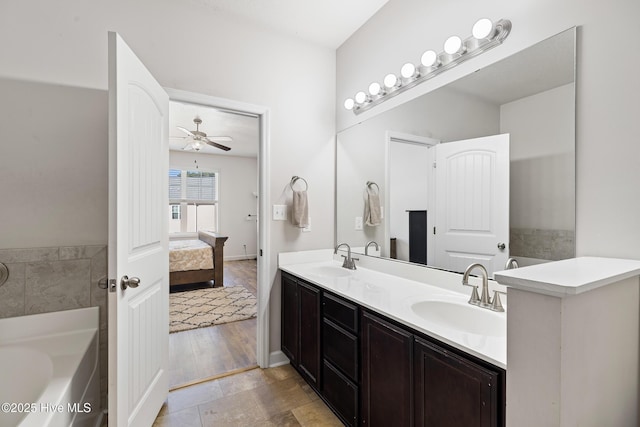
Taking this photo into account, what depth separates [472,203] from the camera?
1562mm

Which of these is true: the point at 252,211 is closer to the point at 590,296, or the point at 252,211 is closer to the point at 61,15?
the point at 61,15

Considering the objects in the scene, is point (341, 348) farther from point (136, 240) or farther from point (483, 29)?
point (483, 29)

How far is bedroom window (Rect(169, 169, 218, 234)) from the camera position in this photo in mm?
6480

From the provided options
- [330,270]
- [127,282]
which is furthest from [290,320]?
[127,282]

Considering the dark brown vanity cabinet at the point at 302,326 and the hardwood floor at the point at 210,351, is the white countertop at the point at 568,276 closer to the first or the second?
the dark brown vanity cabinet at the point at 302,326

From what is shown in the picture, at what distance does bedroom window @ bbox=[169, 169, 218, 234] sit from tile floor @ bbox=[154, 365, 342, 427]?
507 cm

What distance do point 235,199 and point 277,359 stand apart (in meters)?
5.18

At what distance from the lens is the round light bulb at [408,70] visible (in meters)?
1.86

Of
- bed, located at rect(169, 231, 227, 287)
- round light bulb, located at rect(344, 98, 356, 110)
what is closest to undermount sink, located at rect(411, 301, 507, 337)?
round light bulb, located at rect(344, 98, 356, 110)

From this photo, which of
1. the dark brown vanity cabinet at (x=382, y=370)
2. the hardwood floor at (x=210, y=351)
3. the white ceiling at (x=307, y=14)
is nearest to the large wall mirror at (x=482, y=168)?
the dark brown vanity cabinet at (x=382, y=370)

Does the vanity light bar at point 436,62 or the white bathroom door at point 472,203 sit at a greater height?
the vanity light bar at point 436,62

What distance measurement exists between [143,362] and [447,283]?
68.7 inches

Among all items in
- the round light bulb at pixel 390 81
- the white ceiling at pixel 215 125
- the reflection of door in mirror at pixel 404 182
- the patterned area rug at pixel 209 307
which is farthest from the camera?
the white ceiling at pixel 215 125

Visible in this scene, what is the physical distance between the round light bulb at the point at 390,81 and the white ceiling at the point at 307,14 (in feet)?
1.85
